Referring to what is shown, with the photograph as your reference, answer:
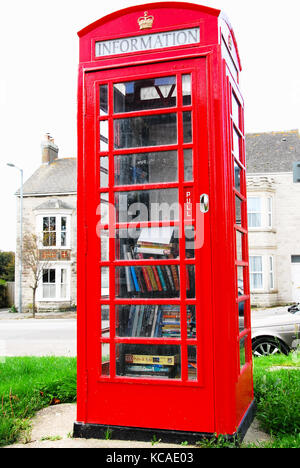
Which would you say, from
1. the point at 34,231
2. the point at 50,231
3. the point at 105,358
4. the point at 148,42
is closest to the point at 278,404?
the point at 105,358

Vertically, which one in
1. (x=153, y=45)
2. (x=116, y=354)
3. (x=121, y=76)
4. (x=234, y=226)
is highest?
(x=153, y=45)

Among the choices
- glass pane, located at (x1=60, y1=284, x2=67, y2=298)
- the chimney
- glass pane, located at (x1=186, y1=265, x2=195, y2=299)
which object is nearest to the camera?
glass pane, located at (x1=186, y1=265, x2=195, y2=299)

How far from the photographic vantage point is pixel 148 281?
362 cm

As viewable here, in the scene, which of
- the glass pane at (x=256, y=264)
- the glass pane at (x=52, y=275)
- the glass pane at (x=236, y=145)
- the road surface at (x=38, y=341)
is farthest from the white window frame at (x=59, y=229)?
the glass pane at (x=236, y=145)

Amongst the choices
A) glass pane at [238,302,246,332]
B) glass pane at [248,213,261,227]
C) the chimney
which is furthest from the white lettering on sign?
the chimney

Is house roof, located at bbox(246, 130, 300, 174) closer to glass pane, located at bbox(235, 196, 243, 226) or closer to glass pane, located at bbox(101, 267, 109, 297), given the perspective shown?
glass pane, located at bbox(235, 196, 243, 226)

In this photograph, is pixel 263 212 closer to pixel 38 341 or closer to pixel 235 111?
pixel 38 341

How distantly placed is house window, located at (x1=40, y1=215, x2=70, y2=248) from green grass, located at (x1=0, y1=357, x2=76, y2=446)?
18.7 meters

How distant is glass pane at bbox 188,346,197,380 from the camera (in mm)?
3457

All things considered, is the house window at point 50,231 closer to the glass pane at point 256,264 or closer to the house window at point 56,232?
the house window at point 56,232
